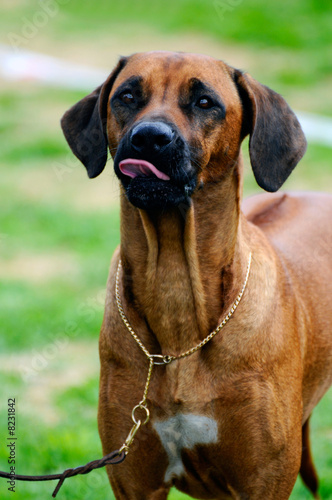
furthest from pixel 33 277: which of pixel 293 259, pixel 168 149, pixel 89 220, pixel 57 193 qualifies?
pixel 168 149

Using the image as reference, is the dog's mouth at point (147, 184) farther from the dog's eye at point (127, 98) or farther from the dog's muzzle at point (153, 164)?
the dog's eye at point (127, 98)

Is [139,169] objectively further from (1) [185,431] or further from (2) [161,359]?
(1) [185,431]

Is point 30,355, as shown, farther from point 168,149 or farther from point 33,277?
point 168,149

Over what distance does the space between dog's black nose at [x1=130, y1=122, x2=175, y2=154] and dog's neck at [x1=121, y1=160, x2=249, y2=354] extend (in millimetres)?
383

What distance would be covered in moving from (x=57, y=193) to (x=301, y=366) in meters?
6.40

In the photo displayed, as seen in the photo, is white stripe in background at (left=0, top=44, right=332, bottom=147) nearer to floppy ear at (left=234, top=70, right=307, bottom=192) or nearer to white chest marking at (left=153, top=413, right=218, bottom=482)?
floppy ear at (left=234, top=70, right=307, bottom=192)

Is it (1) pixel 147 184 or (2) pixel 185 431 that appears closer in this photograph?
(1) pixel 147 184

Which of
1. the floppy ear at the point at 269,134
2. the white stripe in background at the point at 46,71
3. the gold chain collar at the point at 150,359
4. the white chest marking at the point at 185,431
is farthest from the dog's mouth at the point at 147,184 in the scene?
the white stripe in background at the point at 46,71

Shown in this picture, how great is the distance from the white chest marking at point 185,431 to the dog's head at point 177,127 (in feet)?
2.84

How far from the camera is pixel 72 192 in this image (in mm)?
9438

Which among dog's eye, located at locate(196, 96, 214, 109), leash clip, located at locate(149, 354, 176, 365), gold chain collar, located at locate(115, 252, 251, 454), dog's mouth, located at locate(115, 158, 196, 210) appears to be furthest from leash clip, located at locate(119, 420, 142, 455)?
dog's eye, located at locate(196, 96, 214, 109)

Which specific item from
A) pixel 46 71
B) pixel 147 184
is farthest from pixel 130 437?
pixel 46 71

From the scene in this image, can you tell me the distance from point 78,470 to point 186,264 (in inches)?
35.8

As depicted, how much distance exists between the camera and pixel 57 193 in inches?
370
